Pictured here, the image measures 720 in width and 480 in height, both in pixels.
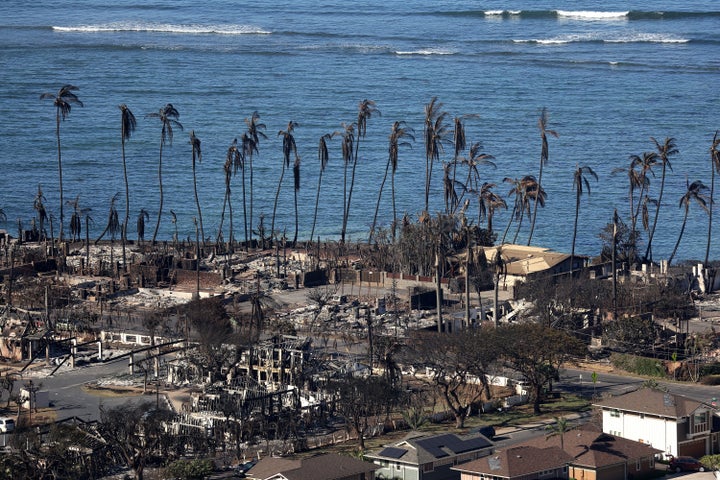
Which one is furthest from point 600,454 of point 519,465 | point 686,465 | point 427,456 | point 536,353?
point 536,353

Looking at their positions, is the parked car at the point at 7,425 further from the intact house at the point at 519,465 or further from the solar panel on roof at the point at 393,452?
the intact house at the point at 519,465

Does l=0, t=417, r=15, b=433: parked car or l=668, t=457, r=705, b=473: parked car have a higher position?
l=0, t=417, r=15, b=433: parked car

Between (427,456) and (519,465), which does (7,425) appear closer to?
(427,456)

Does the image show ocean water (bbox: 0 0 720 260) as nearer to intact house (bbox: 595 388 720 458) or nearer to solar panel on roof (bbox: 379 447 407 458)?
intact house (bbox: 595 388 720 458)

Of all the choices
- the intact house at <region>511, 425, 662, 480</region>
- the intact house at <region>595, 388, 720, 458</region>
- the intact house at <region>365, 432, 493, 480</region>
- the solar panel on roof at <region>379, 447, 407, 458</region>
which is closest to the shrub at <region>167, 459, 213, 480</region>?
the intact house at <region>365, 432, 493, 480</region>

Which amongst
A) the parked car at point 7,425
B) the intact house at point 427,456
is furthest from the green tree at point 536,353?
the parked car at point 7,425
